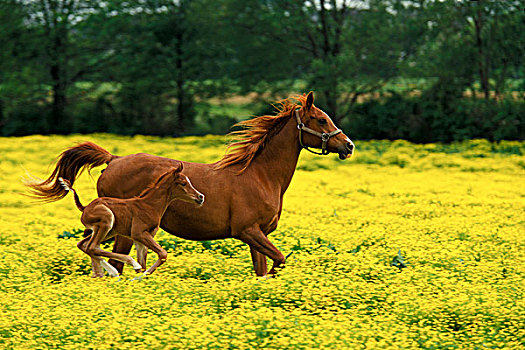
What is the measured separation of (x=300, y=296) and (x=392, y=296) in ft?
4.08

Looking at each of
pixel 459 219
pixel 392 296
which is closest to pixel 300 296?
pixel 392 296

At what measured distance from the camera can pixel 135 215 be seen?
8766mm

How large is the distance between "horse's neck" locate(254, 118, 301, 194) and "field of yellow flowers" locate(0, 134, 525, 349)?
138 centimetres

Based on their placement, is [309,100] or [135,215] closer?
[135,215]

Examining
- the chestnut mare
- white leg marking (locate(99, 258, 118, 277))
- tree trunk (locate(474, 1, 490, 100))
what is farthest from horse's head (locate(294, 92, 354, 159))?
tree trunk (locate(474, 1, 490, 100))

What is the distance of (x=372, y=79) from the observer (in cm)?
3319

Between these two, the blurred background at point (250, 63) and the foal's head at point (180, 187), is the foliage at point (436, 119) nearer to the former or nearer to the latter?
the blurred background at point (250, 63)

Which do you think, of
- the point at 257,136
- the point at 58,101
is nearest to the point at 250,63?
the point at 58,101

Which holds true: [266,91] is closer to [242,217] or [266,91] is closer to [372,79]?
[372,79]

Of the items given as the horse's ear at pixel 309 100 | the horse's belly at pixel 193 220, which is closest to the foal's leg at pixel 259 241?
the horse's belly at pixel 193 220

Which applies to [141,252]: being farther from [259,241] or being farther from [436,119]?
[436,119]

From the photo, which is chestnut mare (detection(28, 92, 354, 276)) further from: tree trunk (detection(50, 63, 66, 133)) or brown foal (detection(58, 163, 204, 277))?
tree trunk (detection(50, 63, 66, 133))

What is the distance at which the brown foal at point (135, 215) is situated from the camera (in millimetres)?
8680

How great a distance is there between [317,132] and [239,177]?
1.26 m
